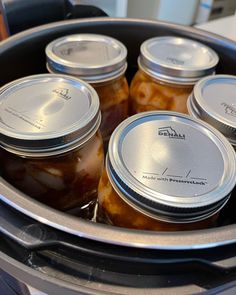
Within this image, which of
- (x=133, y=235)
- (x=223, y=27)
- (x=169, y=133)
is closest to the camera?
(x=133, y=235)

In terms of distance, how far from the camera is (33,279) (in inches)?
12.4

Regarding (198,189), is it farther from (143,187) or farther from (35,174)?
(35,174)

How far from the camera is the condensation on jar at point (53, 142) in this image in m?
0.39

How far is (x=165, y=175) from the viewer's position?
36 centimetres

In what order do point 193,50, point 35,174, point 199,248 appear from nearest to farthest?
point 199,248 → point 35,174 → point 193,50

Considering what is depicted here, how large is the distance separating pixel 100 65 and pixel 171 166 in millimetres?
235

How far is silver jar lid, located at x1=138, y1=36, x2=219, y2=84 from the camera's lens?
1.77 ft

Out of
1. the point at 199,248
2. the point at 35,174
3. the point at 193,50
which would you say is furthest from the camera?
the point at 193,50

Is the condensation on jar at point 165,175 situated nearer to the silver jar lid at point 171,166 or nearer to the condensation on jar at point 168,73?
the silver jar lid at point 171,166

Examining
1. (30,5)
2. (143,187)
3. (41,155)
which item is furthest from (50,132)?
(30,5)

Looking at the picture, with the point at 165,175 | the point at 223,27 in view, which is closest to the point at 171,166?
the point at 165,175

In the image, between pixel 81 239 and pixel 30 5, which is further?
pixel 30 5

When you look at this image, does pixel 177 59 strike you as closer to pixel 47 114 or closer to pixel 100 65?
pixel 100 65

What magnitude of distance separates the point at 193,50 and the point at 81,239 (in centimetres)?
45
